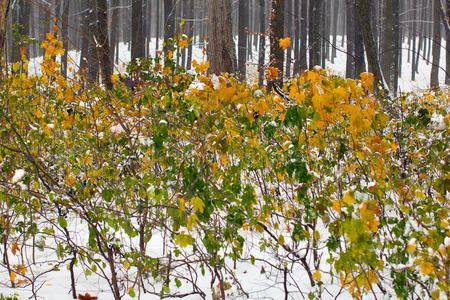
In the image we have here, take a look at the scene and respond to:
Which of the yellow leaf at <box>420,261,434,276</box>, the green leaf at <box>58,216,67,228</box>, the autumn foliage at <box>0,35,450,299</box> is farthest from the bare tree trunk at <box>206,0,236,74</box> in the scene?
the yellow leaf at <box>420,261,434,276</box>

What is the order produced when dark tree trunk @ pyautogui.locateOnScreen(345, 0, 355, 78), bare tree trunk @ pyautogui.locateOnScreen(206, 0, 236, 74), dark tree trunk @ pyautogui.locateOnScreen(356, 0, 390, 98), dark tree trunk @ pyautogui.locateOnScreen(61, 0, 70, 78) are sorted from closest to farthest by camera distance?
dark tree trunk @ pyautogui.locateOnScreen(61, 0, 70, 78) → bare tree trunk @ pyautogui.locateOnScreen(206, 0, 236, 74) → dark tree trunk @ pyautogui.locateOnScreen(356, 0, 390, 98) → dark tree trunk @ pyautogui.locateOnScreen(345, 0, 355, 78)

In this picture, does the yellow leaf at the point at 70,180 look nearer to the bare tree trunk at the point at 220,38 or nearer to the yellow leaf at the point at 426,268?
the yellow leaf at the point at 426,268

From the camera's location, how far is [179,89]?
3.49 meters

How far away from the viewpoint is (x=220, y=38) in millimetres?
4668

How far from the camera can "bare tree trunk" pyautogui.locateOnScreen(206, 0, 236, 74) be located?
4.66 metres

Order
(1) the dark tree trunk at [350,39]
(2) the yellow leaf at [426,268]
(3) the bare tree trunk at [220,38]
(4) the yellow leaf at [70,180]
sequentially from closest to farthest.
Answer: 1. (2) the yellow leaf at [426,268]
2. (4) the yellow leaf at [70,180]
3. (3) the bare tree trunk at [220,38]
4. (1) the dark tree trunk at [350,39]

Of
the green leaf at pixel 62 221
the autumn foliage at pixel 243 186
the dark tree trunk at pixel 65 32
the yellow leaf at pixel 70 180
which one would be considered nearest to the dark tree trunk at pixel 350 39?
the dark tree trunk at pixel 65 32

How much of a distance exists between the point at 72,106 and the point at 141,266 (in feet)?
5.11

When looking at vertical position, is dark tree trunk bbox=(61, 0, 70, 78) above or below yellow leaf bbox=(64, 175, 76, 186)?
above

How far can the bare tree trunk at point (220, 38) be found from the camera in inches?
183

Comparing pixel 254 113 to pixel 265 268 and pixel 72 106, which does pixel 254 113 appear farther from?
pixel 72 106

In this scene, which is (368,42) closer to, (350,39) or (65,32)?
(65,32)

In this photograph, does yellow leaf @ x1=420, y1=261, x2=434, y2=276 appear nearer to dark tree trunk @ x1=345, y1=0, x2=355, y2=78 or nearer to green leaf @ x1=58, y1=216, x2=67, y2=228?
green leaf @ x1=58, y1=216, x2=67, y2=228

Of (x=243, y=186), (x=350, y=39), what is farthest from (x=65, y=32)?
(x=350, y=39)
